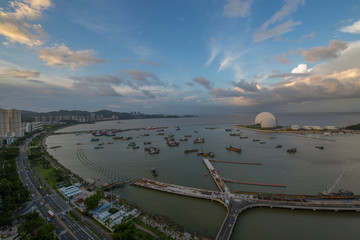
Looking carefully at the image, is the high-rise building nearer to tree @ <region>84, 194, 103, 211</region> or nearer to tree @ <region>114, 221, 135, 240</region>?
tree @ <region>84, 194, 103, 211</region>

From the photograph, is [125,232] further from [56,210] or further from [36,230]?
[56,210]

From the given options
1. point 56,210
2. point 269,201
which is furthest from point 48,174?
point 269,201

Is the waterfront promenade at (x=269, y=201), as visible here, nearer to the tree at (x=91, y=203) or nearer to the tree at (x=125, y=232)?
the tree at (x=125, y=232)

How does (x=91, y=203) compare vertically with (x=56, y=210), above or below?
above

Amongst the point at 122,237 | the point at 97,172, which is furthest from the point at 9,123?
the point at 122,237

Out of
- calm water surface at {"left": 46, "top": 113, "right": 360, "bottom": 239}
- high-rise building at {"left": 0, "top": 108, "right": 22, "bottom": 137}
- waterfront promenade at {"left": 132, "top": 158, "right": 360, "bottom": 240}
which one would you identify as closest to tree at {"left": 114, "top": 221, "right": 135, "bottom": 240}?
calm water surface at {"left": 46, "top": 113, "right": 360, "bottom": 239}
